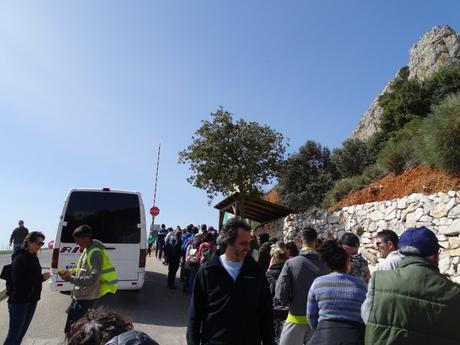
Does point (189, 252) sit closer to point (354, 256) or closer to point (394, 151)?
point (354, 256)

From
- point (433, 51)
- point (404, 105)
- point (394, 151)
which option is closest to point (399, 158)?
point (394, 151)

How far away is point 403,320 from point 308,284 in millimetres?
2437

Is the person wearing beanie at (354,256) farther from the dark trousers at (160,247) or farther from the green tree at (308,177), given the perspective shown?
the green tree at (308,177)

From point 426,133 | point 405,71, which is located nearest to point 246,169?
point 426,133

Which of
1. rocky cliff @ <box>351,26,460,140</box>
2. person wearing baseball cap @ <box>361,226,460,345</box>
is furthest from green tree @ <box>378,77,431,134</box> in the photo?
person wearing baseball cap @ <box>361,226,460,345</box>

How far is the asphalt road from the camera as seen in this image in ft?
24.2

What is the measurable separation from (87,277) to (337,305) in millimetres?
3176

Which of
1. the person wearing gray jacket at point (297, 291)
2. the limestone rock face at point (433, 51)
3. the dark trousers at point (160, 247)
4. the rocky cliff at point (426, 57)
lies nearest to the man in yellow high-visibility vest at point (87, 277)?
the person wearing gray jacket at point (297, 291)

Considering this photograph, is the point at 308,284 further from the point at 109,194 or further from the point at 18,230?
the point at 18,230

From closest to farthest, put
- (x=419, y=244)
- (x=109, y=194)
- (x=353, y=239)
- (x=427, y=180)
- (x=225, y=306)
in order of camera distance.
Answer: (x=419, y=244) < (x=225, y=306) < (x=353, y=239) < (x=109, y=194) < (x=427, y=180)

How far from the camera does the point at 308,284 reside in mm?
Result: 4949

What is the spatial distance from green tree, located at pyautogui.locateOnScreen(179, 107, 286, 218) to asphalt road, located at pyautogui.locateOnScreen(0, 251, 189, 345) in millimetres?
7437

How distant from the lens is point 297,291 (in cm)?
495

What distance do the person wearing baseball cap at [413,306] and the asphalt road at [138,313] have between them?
12.7 ft
